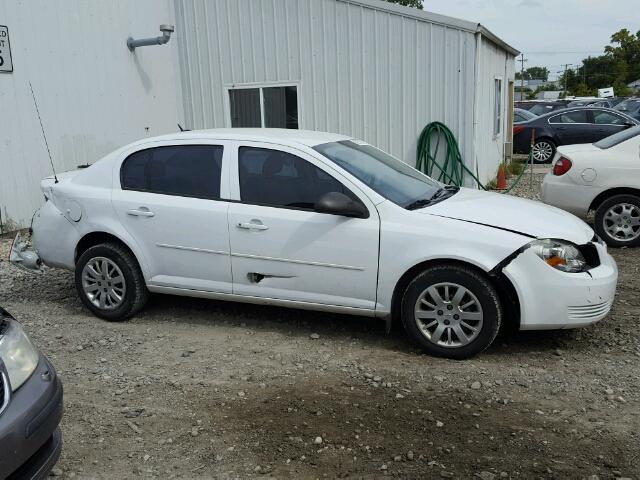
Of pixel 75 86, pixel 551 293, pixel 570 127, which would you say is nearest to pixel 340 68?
pixel 75 86

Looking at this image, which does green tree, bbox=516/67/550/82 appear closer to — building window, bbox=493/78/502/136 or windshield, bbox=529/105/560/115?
windshield, bbox=529/105/560/115

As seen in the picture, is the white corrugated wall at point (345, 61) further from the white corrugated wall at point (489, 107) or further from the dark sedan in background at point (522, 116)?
the dark sedan in background at point (522, 116)

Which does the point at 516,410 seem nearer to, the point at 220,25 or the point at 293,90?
the point at 293,90

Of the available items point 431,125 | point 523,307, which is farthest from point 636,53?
point 523,307

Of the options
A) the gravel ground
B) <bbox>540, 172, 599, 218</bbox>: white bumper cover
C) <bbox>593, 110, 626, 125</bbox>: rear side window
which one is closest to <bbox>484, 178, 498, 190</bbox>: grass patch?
<bbox>540, 172, 599, 218</bbox>: white bumper cover

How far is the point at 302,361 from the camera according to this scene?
183 inches

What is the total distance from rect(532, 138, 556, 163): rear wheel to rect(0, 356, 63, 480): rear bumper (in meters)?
16.1

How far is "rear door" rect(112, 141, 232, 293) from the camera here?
16.7 feet

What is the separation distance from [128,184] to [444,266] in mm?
2715

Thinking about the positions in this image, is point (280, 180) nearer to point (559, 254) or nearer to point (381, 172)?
point (381, 172)

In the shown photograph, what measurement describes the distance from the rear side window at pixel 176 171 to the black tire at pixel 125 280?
550 millimetres

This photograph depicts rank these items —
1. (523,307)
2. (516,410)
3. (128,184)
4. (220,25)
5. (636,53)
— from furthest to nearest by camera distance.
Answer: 1. (636,53)
2. (220,25)
3. (128,184)
4. (523,307)
5. (516,410)

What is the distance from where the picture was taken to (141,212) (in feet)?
17.4

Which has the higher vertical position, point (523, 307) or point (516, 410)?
point (523, 307)
